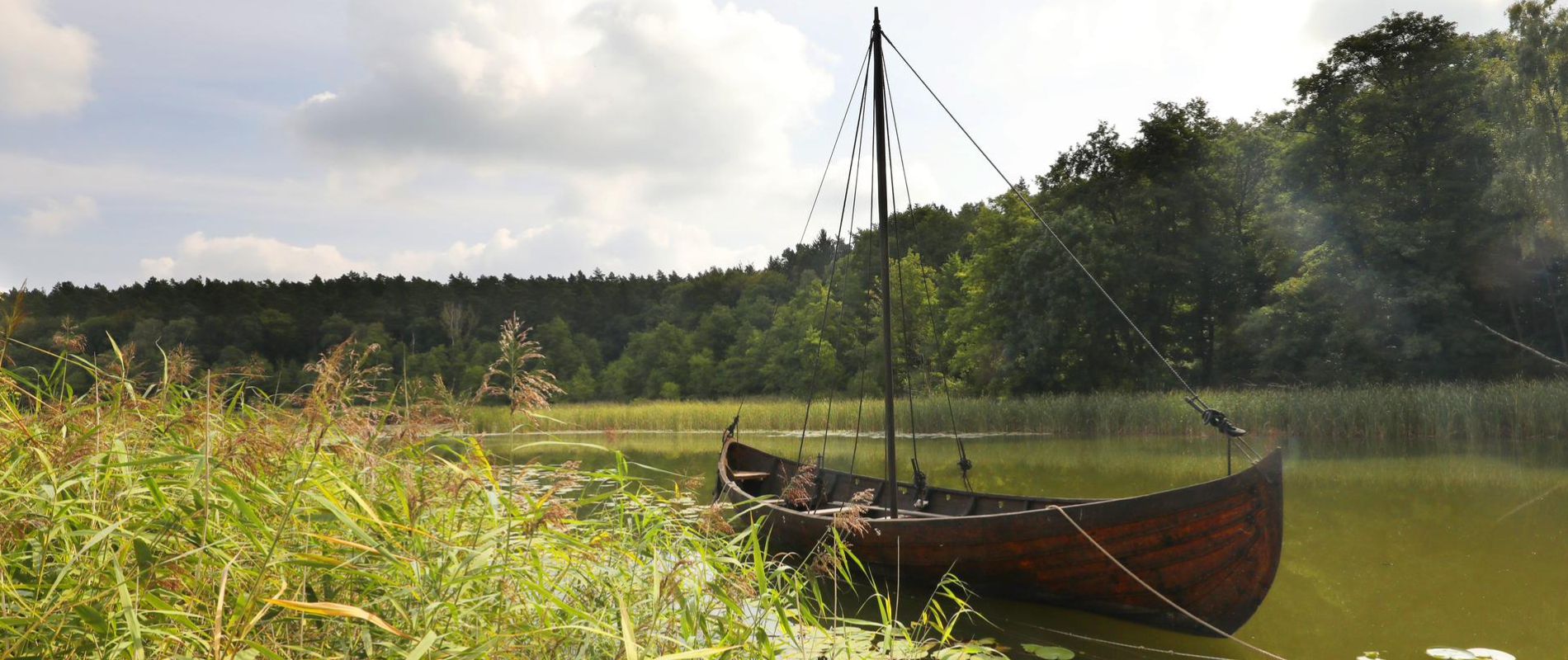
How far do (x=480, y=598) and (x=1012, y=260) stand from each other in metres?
29.1

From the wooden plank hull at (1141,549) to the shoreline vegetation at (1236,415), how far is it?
5435 millimetres

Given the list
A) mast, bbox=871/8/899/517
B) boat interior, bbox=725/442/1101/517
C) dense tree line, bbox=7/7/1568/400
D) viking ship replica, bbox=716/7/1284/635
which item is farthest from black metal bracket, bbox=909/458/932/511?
dense tree line, bbox=7/7/1568/400

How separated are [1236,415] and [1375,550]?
11.4 meters

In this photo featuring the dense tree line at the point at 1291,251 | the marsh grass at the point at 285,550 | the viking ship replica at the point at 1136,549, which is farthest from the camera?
the dense tree line at the point at 1291,251

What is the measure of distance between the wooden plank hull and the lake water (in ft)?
0.49

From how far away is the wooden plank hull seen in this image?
4.77m

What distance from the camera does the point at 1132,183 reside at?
1132 inches

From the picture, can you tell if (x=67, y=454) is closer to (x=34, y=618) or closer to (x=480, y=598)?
(x=34, y=618)

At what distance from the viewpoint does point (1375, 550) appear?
666 cm

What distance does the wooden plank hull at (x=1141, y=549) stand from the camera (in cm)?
477

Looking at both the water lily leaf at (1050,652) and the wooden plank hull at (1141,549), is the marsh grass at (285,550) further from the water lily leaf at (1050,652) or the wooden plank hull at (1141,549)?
the wooden plank hull at (1141,549)

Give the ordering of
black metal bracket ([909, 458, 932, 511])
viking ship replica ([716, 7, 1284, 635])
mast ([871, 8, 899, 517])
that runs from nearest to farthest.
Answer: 1. viking ship replica ([716, 7, 1284, 635])
2. mast ([871, 8, 899, 517])
3. black metal bracket ([909, 458, 932, 511])

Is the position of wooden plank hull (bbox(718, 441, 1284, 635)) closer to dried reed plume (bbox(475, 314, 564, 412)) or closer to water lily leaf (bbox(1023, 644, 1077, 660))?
water lily leaf (bbox(1023, 644, 1077, 660))

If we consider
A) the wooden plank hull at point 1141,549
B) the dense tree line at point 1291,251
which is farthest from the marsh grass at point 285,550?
the dense tree line at point 1291,251
